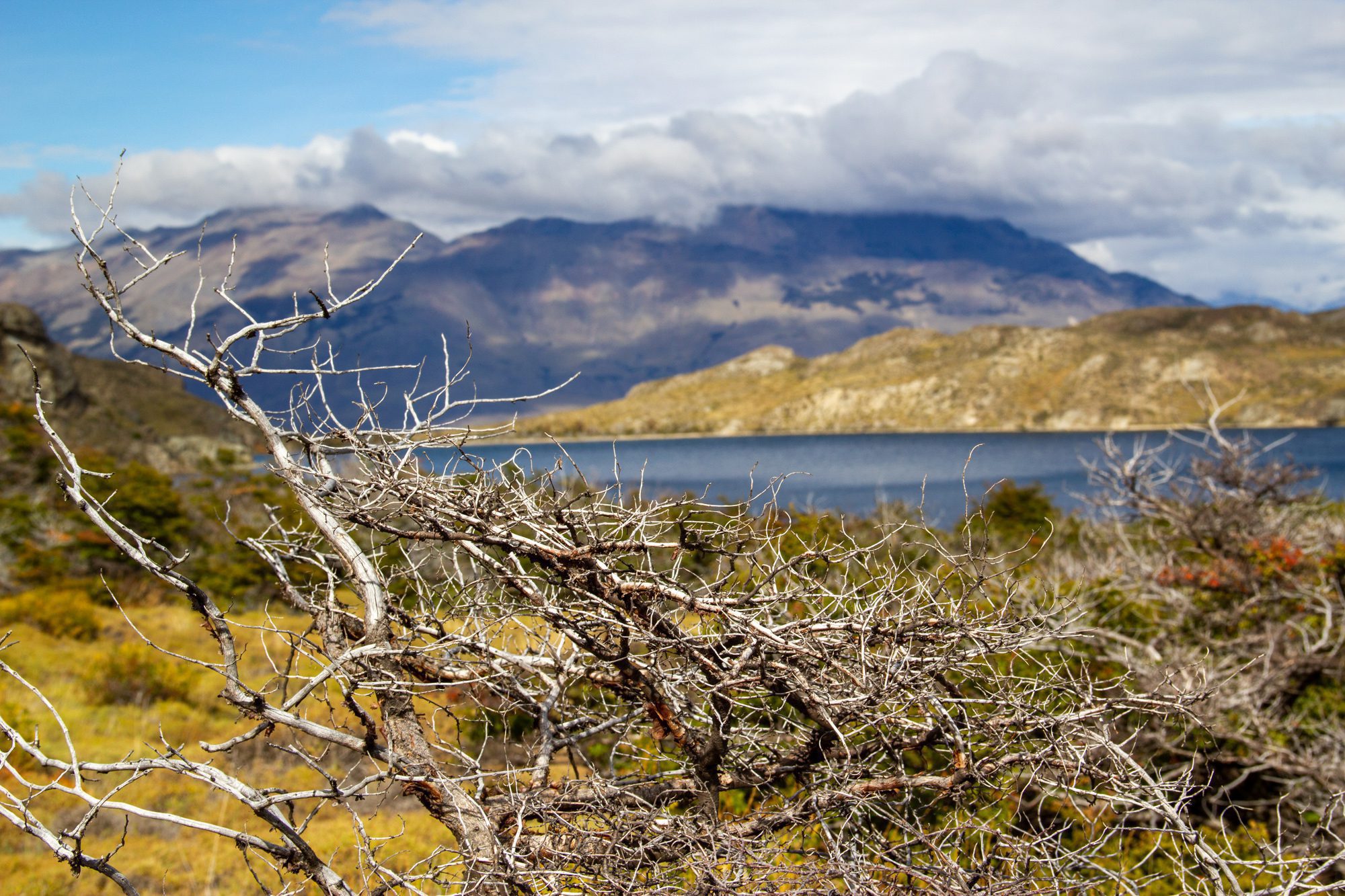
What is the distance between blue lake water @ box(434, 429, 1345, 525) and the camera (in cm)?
5509

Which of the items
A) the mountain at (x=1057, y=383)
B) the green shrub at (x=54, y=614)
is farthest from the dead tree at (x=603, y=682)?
the mountain at (x=1057, y=383)

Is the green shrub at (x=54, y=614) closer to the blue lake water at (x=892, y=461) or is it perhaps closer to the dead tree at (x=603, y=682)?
the dead tree at (x=603, y=682)

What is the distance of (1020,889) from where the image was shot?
2.80 metres

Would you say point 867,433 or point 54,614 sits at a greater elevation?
point 54,614

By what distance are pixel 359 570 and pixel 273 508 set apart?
45 centimetres

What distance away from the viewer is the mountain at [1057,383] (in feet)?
412

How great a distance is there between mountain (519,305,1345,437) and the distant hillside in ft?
139

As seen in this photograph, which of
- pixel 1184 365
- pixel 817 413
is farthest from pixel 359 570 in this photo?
pixel 817 413

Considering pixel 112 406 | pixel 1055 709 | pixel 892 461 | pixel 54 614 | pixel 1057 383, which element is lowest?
pixel 892 461

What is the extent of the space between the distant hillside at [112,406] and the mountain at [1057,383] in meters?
42.4

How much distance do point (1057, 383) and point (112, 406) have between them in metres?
120

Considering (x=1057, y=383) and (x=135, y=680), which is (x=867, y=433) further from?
(x=135, y=680)

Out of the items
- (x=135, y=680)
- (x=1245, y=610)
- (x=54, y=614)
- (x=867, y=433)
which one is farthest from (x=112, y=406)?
(x=867, y=433)

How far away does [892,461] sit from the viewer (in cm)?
9469
